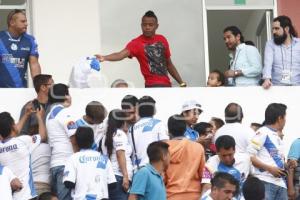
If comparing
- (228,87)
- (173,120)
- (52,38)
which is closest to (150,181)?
(173,120)

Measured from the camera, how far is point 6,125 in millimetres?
15844

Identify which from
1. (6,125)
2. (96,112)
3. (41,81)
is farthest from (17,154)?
(41,81)

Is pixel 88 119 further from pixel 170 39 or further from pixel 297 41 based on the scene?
pixel 170 39

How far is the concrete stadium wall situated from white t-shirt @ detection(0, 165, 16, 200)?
2071mm

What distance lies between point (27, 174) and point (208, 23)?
6.53 meters

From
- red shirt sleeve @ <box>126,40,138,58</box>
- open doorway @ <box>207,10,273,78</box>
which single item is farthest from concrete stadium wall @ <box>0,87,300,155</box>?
open doorway @ <box>207,10,273,78</box>

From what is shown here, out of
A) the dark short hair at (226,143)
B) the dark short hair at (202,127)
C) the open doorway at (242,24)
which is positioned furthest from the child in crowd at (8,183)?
the open doorway at (242,24)

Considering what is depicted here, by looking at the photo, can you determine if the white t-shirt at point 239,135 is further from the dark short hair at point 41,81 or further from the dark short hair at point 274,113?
the dark short hair at point 41,81

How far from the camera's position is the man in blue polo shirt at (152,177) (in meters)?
14.9

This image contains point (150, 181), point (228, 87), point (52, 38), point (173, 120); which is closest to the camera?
point (150, 181)

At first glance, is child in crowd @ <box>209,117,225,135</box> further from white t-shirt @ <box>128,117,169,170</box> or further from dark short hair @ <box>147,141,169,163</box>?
dark short hair @ <box>147,141,169,163</box>

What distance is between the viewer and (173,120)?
1597 centimetres

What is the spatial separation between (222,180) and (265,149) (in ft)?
7.05

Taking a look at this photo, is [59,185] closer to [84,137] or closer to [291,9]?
[84,137]
